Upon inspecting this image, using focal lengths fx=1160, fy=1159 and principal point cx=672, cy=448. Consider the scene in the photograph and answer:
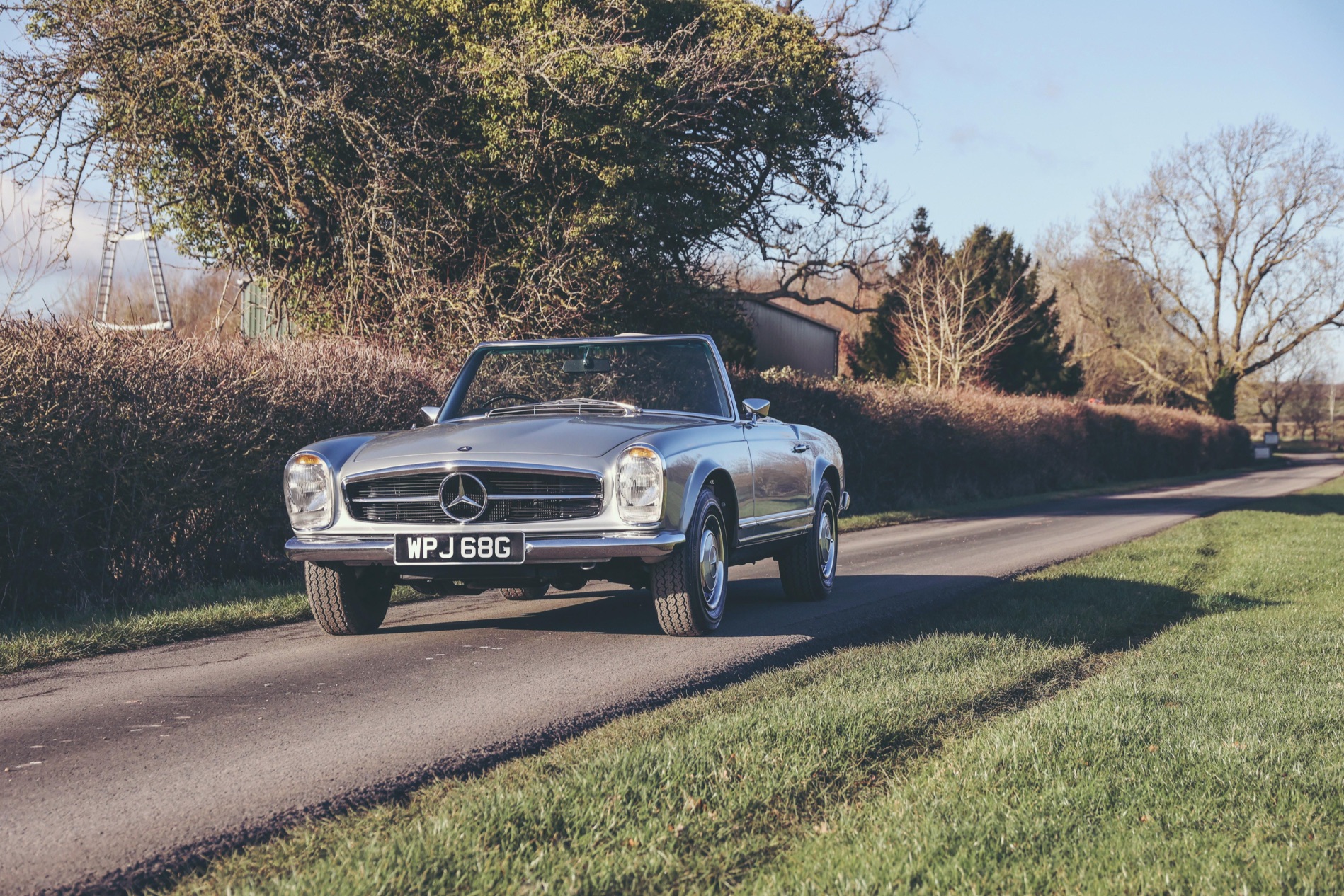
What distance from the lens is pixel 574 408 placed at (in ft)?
25.0

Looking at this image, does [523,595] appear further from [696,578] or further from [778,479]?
[696,578]

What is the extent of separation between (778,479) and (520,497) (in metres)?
2.48

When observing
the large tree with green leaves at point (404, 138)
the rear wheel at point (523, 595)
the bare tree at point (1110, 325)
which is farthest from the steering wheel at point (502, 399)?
the bare tree at point (1110, 325)

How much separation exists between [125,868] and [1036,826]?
8.37ft

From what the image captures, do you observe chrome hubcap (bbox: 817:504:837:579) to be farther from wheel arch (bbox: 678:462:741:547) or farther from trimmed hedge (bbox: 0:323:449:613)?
trimmed hedge (bbox: 0:323:449:613)

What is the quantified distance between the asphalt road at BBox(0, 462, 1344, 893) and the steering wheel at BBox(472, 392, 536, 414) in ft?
4.75

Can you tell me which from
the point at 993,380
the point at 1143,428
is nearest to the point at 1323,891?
the point at 1143,428

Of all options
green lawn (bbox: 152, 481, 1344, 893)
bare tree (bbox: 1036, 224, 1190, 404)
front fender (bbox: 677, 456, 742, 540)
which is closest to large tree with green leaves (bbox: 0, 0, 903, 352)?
front fender (bbox: 677, 456, 742, 540)

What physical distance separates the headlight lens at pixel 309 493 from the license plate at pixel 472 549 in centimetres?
75

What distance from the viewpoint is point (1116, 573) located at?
10719 mm

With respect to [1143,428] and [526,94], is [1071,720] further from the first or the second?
[1143,428]

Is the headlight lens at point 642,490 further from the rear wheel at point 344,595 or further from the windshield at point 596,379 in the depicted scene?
the rear wheel at point 344,595

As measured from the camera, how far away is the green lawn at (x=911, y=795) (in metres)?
3.00

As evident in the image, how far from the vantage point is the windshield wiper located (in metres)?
7.59
